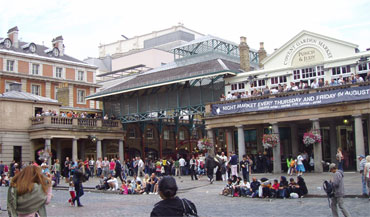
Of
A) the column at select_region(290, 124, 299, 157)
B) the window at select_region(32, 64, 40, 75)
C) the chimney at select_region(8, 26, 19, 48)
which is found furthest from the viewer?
the chimney at select_region(8, 26, 19, 48)

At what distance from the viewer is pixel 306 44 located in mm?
33031

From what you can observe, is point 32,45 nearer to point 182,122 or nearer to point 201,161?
point 182,122

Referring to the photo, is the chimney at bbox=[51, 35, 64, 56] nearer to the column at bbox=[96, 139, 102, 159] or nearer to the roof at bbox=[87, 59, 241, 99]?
the roof at bbox=[87, 59, 241, 99]

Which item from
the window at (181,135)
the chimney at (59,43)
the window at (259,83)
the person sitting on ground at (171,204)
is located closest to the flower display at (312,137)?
the window at (259,83)

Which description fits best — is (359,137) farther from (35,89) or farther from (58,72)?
(58,72)

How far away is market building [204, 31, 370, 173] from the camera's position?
2845 centimetres

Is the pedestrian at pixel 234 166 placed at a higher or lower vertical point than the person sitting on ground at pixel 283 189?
higher

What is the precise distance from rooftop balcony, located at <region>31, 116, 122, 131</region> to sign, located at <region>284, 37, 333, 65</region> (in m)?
20.3

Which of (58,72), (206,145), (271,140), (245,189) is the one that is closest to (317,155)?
(271,140)

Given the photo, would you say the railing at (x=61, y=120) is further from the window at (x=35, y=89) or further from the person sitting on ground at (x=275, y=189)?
the person sitting on ground at (x=275, y=189)

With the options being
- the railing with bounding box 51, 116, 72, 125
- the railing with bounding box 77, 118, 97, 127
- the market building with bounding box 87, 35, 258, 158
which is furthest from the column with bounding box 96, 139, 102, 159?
the market building with bounding box 87, 35, 258, 158

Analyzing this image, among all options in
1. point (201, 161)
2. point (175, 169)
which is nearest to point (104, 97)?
point (175, 169)

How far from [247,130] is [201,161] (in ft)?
20.8

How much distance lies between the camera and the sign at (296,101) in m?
27.6
